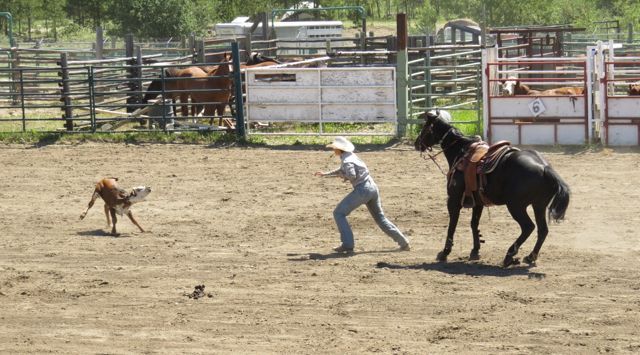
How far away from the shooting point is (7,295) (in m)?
9.04

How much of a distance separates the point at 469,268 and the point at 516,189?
0.82m

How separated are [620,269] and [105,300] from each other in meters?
4.37

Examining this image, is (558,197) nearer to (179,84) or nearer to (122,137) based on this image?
(122,137)

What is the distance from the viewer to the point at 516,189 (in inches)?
369

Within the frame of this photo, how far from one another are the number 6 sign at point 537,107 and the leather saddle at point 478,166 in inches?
314

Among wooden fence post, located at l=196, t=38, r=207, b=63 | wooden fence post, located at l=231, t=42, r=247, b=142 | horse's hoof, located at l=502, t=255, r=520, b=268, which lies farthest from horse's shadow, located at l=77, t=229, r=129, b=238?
wooden fence post, located at l=196, t=38, r=207, b=63

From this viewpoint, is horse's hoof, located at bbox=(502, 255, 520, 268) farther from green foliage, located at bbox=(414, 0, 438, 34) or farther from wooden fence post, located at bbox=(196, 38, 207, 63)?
green foliage, located at bbox=(414, 0, 438, 34)

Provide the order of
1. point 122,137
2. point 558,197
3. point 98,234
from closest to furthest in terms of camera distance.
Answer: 1. point 558,197
2. point 98,234
3. point 122,137

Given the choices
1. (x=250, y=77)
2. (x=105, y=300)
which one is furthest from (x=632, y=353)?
(x=250, y=77)

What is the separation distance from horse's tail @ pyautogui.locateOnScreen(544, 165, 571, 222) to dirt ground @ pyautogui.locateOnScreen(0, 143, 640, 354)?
1.73ft

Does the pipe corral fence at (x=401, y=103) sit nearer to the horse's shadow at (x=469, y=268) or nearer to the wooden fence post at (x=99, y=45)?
the wooden fence post at (x=99, y=45)

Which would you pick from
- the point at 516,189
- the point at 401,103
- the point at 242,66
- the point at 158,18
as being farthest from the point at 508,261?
the point at 158,18

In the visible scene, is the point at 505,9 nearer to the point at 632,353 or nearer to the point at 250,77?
the point at 250,77

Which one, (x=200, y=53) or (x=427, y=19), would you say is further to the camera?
(x=427, y=19)
